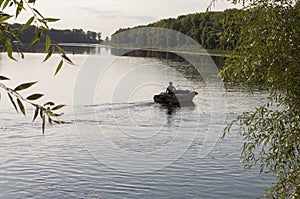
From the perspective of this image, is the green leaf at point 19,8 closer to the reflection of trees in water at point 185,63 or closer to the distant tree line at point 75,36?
the reflection of trees in water at point 185,63

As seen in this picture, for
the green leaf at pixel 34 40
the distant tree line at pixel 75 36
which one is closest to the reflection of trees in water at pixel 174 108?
the green leaf at pixel 34 40

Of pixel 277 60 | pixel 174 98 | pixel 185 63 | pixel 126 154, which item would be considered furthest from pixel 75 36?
pixel 277 60

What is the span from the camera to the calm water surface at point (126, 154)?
1226 centimetres

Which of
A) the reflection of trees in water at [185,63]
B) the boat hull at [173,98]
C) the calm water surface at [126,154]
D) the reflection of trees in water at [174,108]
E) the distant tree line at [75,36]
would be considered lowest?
the calm water surface at [126,154]

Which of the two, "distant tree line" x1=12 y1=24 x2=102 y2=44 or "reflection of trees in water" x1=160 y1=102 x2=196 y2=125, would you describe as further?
"distant tree line" x1=12 y1=24 x2=102 y2=44

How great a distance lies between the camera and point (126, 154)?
16125 mm

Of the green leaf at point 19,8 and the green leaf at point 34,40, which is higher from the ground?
the green leaf at point 19,8

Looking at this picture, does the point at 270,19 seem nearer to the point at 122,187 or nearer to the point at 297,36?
the point at 297,36

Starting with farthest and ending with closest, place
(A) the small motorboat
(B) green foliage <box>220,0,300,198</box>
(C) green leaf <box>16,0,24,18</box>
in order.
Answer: (A) the small motorboat, (B) green foliage <box>220,0,300,198</box>, (C) green leaf <box>16,0,24,18</box>

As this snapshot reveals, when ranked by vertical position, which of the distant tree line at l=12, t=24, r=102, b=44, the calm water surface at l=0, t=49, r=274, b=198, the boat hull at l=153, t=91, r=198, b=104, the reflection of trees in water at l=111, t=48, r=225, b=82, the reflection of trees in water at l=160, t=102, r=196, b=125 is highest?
the distant tree line at l=12, t=24, r=102, b=44

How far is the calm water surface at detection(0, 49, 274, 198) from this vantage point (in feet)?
40.2

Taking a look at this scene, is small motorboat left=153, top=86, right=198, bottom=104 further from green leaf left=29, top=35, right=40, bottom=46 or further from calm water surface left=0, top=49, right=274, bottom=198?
green leaf left=29, top=35, right=40, bottom=46

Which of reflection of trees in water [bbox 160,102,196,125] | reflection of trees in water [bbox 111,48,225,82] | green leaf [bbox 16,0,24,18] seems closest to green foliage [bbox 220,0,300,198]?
green leaf [bbox 16,0,24,18]

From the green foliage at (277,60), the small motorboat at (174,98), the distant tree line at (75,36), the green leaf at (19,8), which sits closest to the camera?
the green leaf at (19,8)
